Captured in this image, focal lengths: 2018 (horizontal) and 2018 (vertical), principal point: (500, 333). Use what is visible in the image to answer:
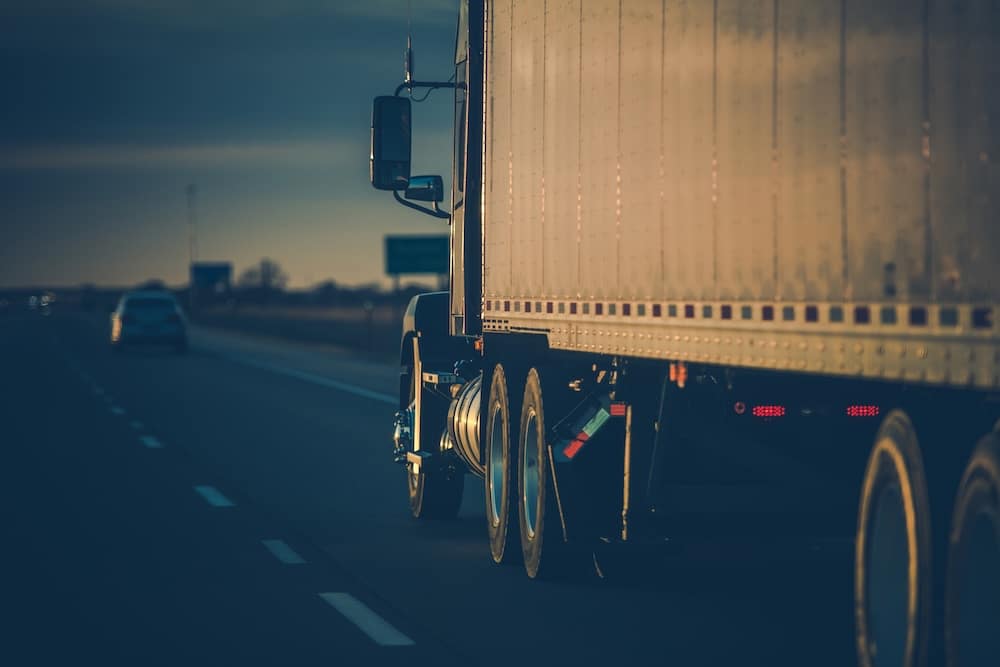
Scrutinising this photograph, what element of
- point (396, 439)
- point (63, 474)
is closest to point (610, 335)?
point (396, 439)

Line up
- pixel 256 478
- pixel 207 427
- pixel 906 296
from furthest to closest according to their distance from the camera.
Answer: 1. pixel 207 427
2. pixel 256 478
3. pixel 906 296

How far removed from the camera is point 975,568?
6062 millimetres

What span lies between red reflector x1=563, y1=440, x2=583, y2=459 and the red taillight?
1457mm

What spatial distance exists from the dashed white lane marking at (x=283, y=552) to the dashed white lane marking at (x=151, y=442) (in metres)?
8.52

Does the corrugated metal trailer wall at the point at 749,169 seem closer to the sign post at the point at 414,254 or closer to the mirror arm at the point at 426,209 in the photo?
the mirror arm at the point at 426,209

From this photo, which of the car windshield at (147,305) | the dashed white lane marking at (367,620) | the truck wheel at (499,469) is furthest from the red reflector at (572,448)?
the car windshield at (147,305)

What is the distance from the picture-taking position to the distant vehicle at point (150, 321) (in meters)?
51.6

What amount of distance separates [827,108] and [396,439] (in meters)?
8.44

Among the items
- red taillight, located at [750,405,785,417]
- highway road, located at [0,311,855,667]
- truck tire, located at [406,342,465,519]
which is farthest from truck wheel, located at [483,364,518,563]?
red taillight, located at [750,405,785,417]

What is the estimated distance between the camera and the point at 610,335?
9516mm

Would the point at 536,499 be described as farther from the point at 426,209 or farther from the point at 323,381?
the point at 323,381

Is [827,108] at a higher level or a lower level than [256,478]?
higher

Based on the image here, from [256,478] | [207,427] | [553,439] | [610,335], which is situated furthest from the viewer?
[207,427]

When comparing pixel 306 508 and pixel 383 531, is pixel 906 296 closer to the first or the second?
pixel 383 531
